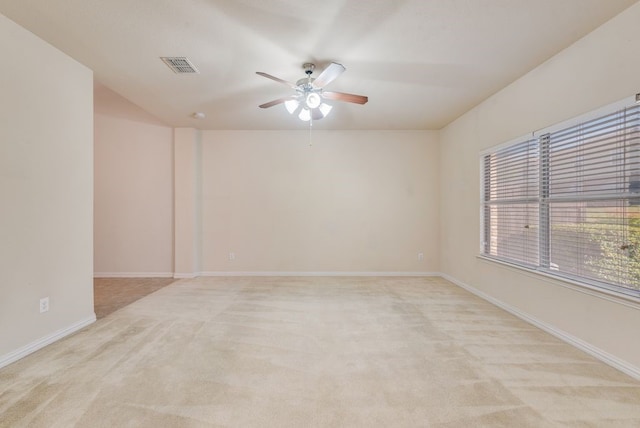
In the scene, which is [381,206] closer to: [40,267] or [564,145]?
[564,145]

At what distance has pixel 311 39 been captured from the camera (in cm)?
235

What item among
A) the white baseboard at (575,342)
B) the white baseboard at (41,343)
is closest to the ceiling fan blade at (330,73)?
the white baseboard at (575,342)

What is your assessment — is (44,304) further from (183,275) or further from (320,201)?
(320,201)

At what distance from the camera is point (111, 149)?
16.2ft

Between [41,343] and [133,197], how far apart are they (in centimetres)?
308

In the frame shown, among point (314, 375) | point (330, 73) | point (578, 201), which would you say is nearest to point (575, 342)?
point (578, 201)

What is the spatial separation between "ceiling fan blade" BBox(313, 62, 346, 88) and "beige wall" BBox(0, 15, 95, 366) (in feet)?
7.88

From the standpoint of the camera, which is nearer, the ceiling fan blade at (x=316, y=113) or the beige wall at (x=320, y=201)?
the ceiling fan blade at (x=316, y=113)

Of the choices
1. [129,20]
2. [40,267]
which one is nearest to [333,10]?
[129,20]

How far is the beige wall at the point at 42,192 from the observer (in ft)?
7.16

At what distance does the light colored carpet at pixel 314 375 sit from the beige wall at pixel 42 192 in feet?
1.02

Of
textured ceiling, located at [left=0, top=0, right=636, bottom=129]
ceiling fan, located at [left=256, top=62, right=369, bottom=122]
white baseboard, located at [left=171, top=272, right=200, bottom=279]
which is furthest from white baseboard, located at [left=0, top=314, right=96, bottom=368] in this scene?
ceiling fan, located at [left=256, top=62, right=369, bottom=122]

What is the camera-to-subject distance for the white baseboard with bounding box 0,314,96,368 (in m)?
2.13

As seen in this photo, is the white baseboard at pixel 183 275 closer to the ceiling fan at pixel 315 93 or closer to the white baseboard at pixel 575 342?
the ceiling fan at pixel 315 93
